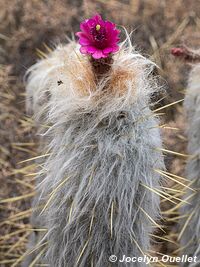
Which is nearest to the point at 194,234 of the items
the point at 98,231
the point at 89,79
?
the point at 98,231

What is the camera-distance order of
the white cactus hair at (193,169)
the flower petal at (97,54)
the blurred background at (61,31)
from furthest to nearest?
the blurred background at (61,31) < the white cactus hair at (193,169) < the flower petal at (97,54)

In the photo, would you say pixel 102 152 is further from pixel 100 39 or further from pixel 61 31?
pixel 61 31

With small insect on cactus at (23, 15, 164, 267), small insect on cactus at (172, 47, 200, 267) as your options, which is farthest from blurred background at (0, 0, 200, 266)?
small insect on cactus at (23, 15, 164, 267)

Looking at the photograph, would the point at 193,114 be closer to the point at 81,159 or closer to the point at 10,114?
the point at 81,159

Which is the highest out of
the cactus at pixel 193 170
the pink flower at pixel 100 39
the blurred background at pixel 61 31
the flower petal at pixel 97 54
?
the blurred background at pixel 61 31

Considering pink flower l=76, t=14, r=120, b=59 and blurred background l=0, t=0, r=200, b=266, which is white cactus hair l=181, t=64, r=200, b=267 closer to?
pink flower l=76, t=14, r=120, b=59

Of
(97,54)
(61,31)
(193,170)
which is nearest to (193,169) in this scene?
(193,170)

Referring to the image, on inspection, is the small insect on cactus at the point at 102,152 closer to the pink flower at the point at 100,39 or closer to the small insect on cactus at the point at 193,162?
the pink flower at the point at 100,39

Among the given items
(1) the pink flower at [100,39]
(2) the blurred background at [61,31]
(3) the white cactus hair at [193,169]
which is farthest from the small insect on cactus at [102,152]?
(2) the blurred background at [61,31]
